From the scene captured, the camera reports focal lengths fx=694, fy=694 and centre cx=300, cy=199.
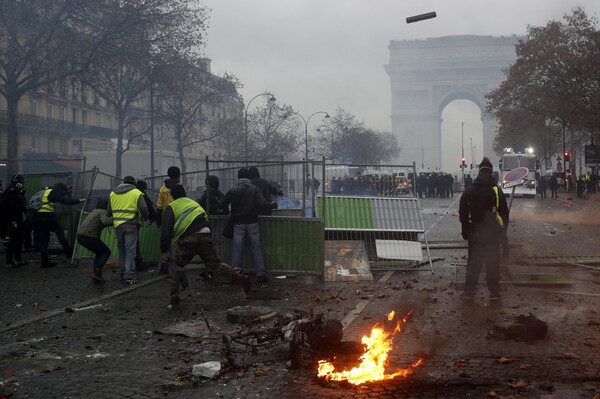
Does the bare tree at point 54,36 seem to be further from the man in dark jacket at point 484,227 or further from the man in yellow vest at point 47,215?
the man in dark jacket at point 484,227

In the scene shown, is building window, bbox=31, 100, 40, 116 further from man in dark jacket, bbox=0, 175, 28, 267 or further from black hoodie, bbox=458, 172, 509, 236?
black hoodie, bbox=458, 172, 509, 236

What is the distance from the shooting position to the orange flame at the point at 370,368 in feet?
15.6

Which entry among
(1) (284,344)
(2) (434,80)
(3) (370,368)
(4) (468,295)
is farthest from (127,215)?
(2) (434,80)

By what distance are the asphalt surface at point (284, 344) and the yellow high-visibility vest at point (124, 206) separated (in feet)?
3.14

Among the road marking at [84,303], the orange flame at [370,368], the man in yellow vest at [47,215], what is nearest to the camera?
the orange flame at [370,368]

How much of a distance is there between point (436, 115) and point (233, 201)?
95672mm

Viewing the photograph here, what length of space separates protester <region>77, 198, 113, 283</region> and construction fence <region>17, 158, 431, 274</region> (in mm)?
1346

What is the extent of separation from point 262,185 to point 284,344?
5.01 meters

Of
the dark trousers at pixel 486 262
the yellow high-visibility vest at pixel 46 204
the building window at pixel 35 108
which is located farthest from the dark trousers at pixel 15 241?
the building window at pixel 35 108

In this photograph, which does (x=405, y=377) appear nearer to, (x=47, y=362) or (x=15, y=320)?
(x=47, y=362)

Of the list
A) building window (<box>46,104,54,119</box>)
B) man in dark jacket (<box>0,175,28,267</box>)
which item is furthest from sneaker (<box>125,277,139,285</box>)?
building window (<box>46,104,54,119</box>)

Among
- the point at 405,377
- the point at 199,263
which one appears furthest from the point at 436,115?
the point at 405,377

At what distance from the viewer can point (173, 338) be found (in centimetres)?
626

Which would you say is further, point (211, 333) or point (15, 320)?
point (15, 320)
